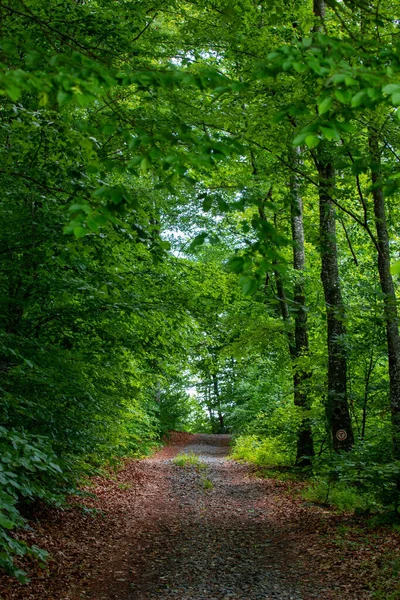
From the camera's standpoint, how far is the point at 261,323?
1218 cm

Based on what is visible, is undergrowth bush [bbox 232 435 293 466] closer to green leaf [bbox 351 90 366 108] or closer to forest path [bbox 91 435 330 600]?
forest path [bbox 91 435 330 600]

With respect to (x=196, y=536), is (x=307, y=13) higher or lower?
higher

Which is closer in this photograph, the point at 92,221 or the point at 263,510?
the point at 92,221

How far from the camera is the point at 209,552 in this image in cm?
737

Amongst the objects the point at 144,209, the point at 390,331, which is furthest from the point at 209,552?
the point at 144,209

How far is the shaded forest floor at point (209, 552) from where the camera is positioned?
5.69 meters

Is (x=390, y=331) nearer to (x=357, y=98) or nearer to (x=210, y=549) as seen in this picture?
(x=210, y=549)

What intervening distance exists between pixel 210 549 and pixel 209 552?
157 millimetres

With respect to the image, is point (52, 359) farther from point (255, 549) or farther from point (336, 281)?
point (336, 281)

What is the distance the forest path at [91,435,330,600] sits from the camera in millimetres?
5820

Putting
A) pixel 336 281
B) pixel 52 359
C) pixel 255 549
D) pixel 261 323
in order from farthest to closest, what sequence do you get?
pixel 261 323 → pixel 336 281 → pixel 255 549 → pixel 52 359

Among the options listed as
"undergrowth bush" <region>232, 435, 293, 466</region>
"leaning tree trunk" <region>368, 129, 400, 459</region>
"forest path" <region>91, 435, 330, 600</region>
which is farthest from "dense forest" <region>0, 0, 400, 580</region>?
"undergrowth bush" <region>232, 435, 293, 466</region>

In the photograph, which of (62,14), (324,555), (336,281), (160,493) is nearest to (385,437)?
(324,555)

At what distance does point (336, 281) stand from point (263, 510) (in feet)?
15.6
